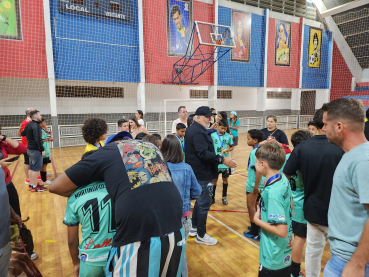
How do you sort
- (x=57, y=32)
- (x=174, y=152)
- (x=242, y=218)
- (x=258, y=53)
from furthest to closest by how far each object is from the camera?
1. (x=258, y=53)
2. (x=57, y=32)
3. (x=242, y=218)
4. (x=174, y=152)

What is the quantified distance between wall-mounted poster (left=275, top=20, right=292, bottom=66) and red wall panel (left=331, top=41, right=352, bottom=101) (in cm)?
460

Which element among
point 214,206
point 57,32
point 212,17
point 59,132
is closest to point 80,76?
point 57,32

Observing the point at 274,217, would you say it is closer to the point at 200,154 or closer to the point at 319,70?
the point at 200,154

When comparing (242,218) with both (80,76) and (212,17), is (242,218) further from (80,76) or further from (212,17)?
(212,17)

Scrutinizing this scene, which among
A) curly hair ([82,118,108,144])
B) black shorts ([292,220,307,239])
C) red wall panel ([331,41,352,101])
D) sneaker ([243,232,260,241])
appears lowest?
sneaker ([243,232,260,241])

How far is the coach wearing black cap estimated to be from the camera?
296cm

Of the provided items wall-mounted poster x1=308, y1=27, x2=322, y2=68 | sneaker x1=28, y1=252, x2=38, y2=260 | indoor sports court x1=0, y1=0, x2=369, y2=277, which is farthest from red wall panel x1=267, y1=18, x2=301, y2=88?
sneaker x1=28, y1=252, x2=38, y2=260

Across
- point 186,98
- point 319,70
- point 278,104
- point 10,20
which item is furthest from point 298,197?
point 319,70

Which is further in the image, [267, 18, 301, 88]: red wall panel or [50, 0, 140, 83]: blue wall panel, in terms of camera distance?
[267, 18, 301, 88]: red wall panel

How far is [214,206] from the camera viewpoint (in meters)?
4.31

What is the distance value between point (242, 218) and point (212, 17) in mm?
12231

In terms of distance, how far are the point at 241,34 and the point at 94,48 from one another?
839 cm

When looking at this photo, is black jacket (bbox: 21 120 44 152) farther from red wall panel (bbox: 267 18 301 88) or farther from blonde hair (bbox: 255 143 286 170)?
red wall panel (bbox: 267 18 301 88)

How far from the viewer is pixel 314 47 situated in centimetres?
1662
